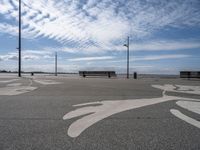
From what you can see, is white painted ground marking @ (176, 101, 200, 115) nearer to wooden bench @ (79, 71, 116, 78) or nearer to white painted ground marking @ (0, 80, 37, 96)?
white painted ground marking @ (0, 80, 37, 96)

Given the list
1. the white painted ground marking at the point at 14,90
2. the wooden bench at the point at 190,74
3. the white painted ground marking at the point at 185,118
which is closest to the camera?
the white painted ground marking at the point at 185,118

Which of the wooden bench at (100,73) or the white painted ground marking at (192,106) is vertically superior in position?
the wooden bench at (100,73)

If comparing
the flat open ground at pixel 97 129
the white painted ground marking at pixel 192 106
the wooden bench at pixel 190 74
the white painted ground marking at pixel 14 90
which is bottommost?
the flat open ground at pixel 97 129

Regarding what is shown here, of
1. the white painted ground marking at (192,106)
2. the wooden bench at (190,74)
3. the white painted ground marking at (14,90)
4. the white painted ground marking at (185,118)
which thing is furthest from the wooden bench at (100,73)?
the white painted ground marking at (185,118)

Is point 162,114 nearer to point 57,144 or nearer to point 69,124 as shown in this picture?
point 69,124

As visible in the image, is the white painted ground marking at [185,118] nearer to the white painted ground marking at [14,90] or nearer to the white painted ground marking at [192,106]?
the white painted ground marking at [192,106]

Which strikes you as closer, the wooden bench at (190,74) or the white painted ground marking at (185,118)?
the white painted ground marking at (185,118)

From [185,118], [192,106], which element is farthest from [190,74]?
[185,118]

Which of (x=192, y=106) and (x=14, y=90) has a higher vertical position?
(x=14, y=90)

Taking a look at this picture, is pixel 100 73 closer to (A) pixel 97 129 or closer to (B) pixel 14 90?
(B) pixel 14 90

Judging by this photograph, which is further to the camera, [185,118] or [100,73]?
[100,73]

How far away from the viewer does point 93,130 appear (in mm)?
4629

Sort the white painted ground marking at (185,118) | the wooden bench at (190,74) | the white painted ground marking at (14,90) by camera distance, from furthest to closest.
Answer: the wooden bench at (190,74) < the white painted ground marking at (14,90) < the white painted ground marking at (185,118)

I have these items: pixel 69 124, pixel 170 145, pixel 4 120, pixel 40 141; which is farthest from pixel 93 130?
pixel 4 120
